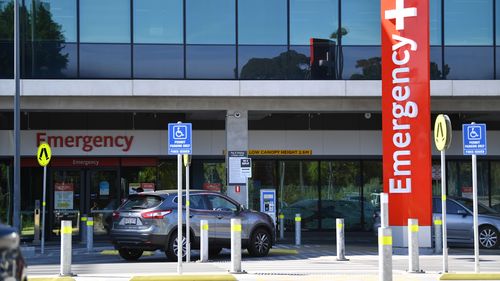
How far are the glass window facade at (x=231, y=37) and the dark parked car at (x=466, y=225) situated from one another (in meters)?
4.18

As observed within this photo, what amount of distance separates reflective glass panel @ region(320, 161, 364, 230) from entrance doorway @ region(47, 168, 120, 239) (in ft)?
24.6

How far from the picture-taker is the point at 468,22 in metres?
24.0

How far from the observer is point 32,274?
1486cm

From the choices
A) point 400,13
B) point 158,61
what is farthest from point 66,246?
point 400,13

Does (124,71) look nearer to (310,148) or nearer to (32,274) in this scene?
(310,148)

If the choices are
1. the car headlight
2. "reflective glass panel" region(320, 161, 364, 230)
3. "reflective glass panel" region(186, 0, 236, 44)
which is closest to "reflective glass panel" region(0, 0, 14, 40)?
"reflective glass panel" region(186, 0, 236, 44)

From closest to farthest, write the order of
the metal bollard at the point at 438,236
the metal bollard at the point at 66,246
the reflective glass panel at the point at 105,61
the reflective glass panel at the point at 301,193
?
1. the metal bollard at the point at 66,246
2. the metal bollard at the point at 438,236
3. the reflective glass panel at the point at 105,61
4. the reflective glass panel at the point at 301,193

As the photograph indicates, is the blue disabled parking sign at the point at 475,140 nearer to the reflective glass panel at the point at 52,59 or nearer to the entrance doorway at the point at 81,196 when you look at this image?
the reflective glass panel at the point at 52,59

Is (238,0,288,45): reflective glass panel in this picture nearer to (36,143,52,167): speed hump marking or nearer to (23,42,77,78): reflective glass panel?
(23,42,77,78): reflective glass panel

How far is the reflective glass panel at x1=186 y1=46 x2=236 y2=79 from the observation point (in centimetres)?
2350

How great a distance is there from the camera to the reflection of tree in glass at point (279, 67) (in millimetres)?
23562

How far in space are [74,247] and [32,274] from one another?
28.9ft

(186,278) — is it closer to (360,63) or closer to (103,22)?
(103,22)

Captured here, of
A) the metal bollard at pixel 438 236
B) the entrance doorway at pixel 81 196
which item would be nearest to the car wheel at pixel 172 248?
the metal bollard at pixel 438 236
